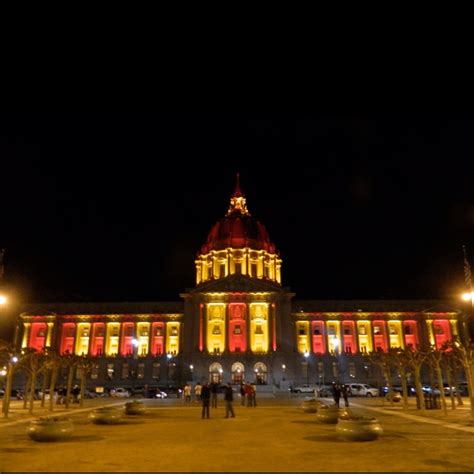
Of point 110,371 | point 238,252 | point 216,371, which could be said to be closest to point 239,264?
point 238,252

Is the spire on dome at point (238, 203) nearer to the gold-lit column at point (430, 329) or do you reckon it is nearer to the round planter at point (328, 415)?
the gold-lit column at point (430, 329)

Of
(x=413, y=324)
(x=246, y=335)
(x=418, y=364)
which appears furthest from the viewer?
(x=413, y=324)

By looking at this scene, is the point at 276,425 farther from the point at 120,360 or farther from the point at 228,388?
the point at 120,360

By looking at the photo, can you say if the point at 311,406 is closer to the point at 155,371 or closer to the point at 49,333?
the point at 155,371

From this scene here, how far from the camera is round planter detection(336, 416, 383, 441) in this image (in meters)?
15.9

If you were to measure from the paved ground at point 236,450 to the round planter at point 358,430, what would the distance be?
27cm

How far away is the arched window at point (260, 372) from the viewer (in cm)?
8456

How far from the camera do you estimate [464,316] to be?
320 feet

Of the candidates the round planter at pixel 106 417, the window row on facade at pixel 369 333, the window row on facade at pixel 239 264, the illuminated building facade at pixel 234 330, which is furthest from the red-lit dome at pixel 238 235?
the round planter at pixel 106 417

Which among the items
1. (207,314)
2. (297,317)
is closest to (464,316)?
(297,317)

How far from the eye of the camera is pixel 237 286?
9588cm

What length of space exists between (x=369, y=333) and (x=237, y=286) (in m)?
29.1

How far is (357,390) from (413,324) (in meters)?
40.3

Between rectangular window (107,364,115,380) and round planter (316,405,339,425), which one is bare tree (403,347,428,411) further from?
rectangular window (107,364,115,380)
